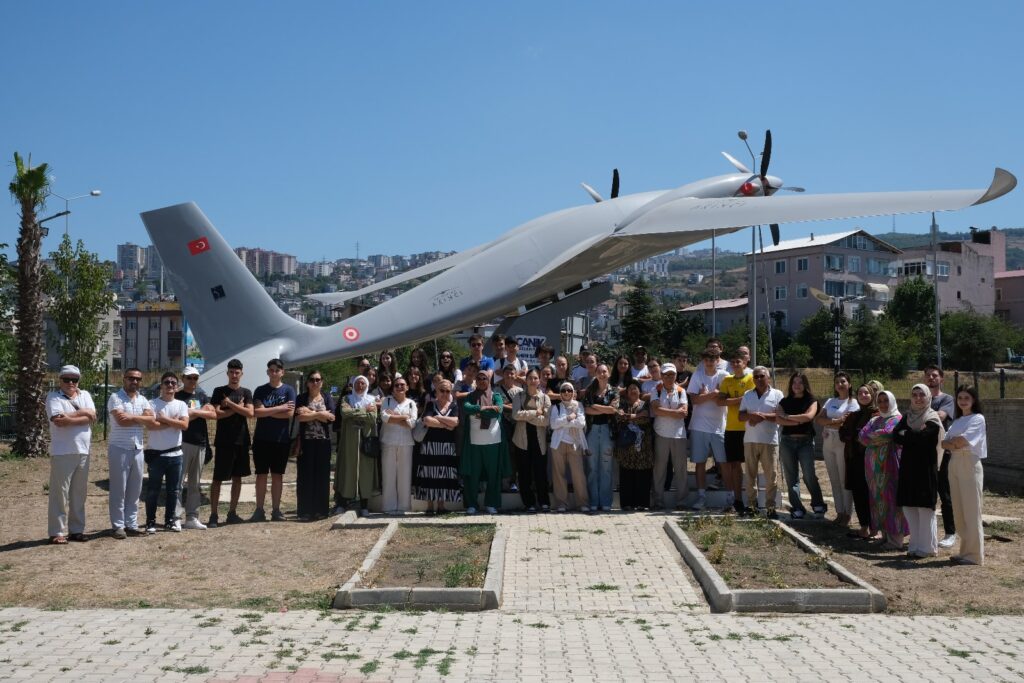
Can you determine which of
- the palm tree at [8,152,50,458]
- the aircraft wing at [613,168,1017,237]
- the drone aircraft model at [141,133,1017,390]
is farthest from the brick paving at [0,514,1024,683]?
the palm tree at [8,152,50,458]

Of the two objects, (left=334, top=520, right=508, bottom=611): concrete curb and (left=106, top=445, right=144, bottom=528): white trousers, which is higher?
(left=106, top=445, right=144, bottom=528): white trousers

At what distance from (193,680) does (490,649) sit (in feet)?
6.19

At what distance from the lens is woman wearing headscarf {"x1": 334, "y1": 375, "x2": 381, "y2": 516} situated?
12.0m

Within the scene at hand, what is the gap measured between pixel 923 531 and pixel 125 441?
871cm

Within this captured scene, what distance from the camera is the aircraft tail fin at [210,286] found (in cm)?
1781

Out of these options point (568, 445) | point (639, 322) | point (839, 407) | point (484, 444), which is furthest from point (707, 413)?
point (639, 322)

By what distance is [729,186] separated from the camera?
21234 millimetres

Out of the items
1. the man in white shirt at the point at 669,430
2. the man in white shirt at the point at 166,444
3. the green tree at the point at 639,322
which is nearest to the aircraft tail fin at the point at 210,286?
the man in white shirt at the point at 166,444

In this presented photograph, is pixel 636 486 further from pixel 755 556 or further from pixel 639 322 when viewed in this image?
pixel 639 322

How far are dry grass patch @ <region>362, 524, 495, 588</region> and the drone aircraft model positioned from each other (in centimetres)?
798

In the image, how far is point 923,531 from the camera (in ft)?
31.3

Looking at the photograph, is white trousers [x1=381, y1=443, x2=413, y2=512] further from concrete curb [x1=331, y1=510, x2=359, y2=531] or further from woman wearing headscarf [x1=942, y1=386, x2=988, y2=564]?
woman wearing headscarf [x1=942, y1=386, x2=988, y2=564]

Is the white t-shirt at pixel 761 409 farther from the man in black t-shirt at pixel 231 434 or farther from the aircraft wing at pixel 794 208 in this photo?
the man in black t-shirt at pixel 231 434

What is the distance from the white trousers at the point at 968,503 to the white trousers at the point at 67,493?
9210 millimetres
